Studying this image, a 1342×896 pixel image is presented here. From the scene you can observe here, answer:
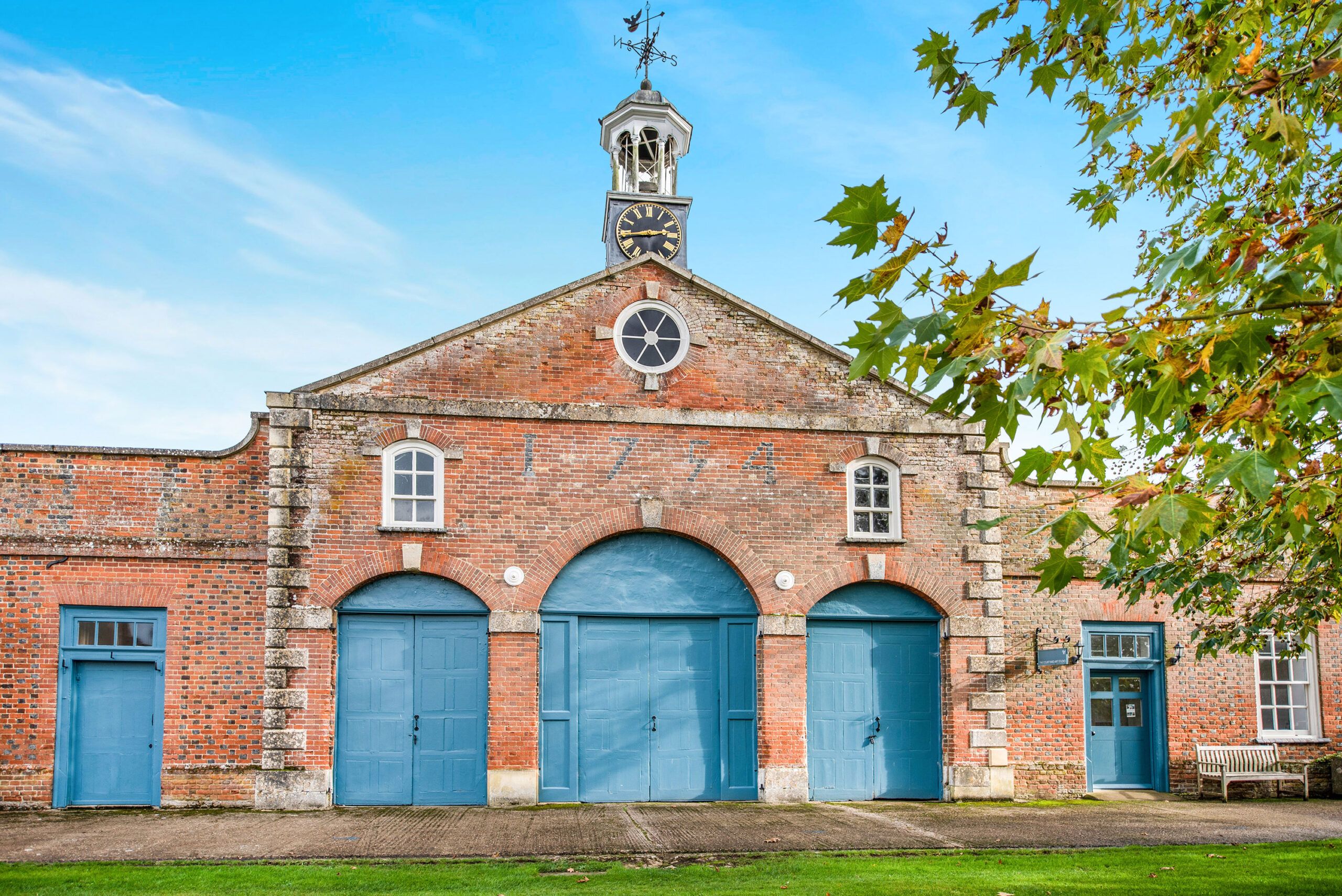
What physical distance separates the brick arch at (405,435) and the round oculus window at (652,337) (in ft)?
8.90

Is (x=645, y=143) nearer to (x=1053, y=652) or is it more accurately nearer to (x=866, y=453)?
(x=866, y=453)

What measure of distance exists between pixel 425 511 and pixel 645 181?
7027 millimetres

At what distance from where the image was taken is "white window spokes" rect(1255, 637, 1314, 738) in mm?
16266

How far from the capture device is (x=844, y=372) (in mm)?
15469

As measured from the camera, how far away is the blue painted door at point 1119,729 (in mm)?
15688

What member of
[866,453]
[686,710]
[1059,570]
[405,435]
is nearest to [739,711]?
[686,710]

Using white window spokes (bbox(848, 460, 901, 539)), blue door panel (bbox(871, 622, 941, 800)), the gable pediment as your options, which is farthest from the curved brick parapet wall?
blue door panel (bbox(871, 622, 941, 800))

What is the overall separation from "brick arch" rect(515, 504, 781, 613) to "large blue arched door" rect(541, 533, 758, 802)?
0.71 feet

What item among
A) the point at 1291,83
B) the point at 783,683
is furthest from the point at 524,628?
the point at 1291,83

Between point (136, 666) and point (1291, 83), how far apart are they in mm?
13899

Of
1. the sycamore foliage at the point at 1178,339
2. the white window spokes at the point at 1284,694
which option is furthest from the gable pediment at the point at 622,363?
the sycamore foliage at the point at 1178,339

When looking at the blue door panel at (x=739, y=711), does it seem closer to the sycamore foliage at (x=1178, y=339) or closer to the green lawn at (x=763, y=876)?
the green lawn at (x=763, y=876)

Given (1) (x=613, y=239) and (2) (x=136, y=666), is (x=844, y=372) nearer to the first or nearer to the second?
(1) (x=613, y=239)

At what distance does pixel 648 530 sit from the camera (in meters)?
14.7
